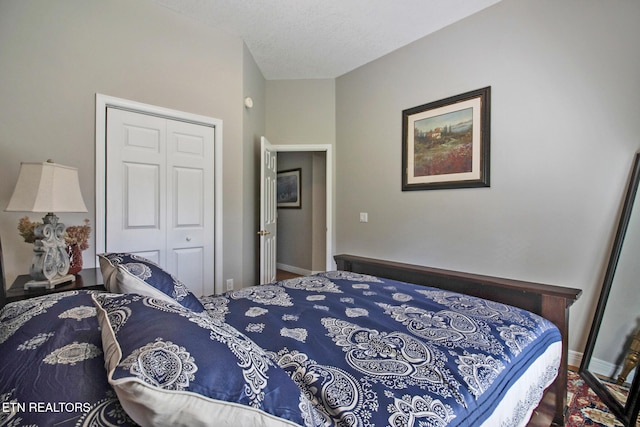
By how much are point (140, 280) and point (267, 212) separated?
2.54 metres

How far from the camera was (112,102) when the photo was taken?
2330 millimetres

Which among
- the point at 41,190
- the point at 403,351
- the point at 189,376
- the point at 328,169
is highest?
the point at 328,169

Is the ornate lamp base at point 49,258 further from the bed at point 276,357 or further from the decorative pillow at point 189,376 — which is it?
the decorative pillow at point 189,376

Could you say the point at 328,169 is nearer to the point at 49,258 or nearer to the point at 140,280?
the point at 49,258

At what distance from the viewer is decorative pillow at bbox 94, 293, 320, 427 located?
46 cm

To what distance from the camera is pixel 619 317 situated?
1.86 metres

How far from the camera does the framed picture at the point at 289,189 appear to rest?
533 centimetres

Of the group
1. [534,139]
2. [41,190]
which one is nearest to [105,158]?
[41,190]

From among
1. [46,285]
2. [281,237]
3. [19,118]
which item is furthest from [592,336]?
[281,237]

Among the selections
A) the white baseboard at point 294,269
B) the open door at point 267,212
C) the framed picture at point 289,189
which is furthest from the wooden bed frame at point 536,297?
the framed picture at point 289,189

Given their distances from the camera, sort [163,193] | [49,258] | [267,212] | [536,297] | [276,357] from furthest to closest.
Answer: [267,212]
[163,193]
[49,258]
[536,297]
[276,357]

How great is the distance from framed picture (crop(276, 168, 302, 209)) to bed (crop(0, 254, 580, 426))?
386cm

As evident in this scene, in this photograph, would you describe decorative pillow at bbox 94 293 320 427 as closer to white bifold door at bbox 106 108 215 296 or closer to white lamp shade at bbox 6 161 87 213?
white lamp shade at bbox 6 161 87 213

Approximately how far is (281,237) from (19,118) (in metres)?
4.13
